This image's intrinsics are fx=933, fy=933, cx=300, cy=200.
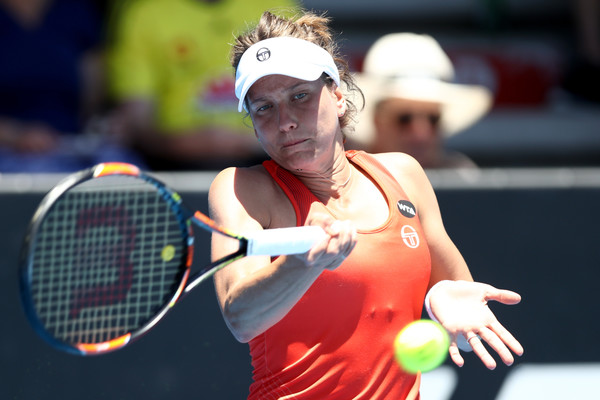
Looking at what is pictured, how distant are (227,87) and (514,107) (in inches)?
85.3

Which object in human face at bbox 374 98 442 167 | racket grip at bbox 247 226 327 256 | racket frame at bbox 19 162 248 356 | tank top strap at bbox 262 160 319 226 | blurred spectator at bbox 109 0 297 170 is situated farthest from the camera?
blurred spectator at bbox 109 0 297 170

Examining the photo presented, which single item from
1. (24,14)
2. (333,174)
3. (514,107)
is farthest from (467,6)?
(333,174)

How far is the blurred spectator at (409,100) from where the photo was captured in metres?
4.14

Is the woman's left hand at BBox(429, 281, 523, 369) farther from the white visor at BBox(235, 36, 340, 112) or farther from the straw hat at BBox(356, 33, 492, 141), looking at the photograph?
the straw hat at BBox(356, 33, 492, 141)

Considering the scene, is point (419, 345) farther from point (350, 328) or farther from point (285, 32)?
point (285, 32)

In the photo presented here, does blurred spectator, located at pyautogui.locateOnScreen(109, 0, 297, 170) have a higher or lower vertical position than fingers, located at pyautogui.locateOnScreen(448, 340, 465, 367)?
higher

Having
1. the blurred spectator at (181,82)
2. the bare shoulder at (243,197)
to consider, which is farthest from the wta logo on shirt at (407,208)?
the blurred spectator at (181,82)

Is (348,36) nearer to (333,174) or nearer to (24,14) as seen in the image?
(24,14)

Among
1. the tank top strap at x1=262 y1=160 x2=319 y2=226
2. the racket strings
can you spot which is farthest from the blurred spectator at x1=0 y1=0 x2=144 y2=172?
the tank top strap at x1=262 y1=160 x2=319 y2=226

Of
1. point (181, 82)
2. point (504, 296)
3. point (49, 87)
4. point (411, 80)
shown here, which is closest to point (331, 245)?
point (504, 296)

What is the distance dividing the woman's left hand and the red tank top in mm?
113

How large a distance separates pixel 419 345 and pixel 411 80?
2.07 meters

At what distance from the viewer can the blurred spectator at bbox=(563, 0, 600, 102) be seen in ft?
18.8

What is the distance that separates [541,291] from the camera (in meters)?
3.71
